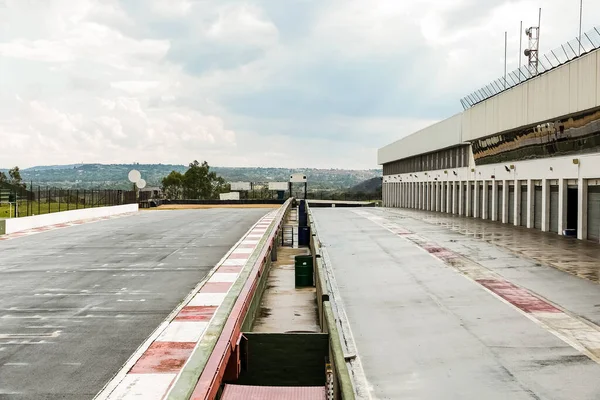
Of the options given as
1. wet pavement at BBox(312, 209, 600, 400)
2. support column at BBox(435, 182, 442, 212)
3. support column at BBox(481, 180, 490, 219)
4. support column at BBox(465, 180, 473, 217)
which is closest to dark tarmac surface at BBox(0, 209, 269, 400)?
wet pavement at BBox(312, 209, 600, 400)

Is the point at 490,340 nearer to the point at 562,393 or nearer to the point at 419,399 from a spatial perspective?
the point at 562,393

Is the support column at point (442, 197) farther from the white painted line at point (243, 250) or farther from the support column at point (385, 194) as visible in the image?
the white painted line at point (243, 250)

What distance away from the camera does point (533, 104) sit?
1226 inches

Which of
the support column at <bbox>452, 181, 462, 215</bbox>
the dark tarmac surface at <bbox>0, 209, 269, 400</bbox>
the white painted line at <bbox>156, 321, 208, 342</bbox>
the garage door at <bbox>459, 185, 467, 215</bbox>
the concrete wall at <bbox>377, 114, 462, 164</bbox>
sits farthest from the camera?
the support column at <bbox>452, 181, 462, 215</bbox>

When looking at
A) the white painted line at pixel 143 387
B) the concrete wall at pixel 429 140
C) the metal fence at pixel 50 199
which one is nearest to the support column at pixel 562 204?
the concrete wall at pixel 429 140

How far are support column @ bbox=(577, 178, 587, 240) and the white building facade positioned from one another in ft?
0.14

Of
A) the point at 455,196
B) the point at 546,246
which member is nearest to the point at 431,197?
the point at 455,196

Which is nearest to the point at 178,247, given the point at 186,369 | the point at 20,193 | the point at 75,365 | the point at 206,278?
the point at 206,278

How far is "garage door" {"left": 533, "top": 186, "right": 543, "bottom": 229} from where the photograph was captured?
32.4m

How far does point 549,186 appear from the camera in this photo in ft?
102

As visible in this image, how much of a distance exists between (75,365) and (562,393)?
22.8ft

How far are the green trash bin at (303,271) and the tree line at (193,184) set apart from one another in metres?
128

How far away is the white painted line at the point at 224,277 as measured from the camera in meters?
17.4

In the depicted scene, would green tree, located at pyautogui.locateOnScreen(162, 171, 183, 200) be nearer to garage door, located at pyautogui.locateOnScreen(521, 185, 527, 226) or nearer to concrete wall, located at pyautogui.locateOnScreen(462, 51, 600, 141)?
concrete wall, located at pyautogui.locateOnScreen(462, 51, 600, 141)
